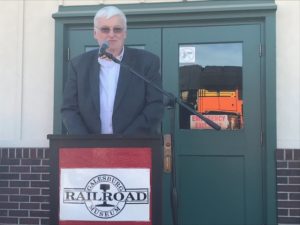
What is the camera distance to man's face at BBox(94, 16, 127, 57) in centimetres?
312

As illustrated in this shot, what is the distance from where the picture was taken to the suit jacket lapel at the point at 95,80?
316 cm

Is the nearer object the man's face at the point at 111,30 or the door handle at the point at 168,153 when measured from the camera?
the door handle at the point at 168,153

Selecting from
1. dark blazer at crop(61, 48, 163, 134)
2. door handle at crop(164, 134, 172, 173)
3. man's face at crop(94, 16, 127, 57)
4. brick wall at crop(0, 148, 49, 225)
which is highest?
man's face at crop(94, 16, 127, 57)

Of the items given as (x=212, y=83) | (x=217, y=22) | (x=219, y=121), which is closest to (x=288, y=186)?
(x=219, y=121)

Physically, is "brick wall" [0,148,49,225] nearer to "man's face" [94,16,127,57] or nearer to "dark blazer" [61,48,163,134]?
"dark blazer" [61,48,163,134]

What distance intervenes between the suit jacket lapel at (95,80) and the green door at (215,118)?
182 cm

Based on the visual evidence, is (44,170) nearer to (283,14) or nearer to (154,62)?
(154,62)

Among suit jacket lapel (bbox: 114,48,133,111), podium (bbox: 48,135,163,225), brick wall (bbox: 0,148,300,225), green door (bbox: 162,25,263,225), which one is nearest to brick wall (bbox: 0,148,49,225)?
brick wall (bbox: 0,148,300,225)

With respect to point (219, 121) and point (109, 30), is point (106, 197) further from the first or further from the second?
point (219, 121)

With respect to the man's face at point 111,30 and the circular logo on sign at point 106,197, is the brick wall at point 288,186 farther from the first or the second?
the circular logo on sign at point 106,197

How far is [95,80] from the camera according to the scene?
3232 millimetres

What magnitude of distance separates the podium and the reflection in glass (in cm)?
244

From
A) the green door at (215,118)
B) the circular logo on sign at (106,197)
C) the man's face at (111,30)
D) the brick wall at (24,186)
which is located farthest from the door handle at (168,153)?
the brick wall at (24,186)

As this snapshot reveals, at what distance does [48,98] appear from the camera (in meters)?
5.23
